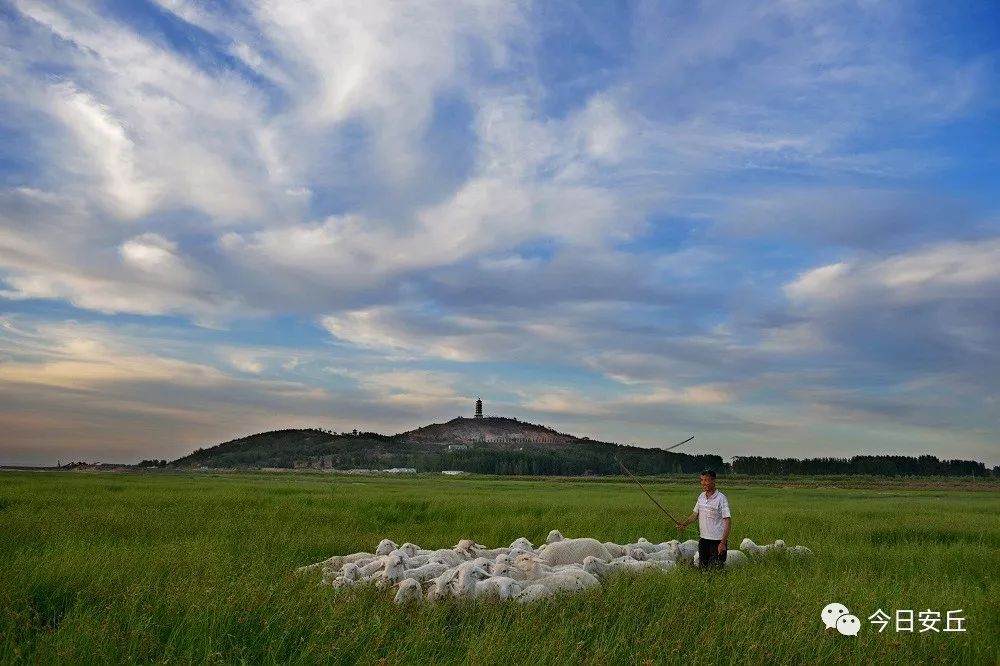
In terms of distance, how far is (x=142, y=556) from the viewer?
36.8ft

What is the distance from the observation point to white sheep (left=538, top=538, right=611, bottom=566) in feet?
39.5

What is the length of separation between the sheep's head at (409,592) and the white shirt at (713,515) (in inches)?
206

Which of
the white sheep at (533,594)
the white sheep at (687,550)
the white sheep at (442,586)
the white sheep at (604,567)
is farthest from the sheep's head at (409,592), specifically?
the white sheep at (687,550)

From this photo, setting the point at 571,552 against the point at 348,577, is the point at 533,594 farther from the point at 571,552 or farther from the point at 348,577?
the point at 571,552

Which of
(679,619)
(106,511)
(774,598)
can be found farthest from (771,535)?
(106,511)

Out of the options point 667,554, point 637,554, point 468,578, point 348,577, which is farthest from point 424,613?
point 667,554

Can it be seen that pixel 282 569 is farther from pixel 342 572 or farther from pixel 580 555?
pixel 580 555

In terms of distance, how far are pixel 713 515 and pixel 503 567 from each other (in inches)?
147

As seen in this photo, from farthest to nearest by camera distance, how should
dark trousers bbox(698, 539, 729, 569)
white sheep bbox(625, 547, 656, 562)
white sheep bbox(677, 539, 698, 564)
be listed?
white sheep bbox(677, 539, 698, 564) < white sheep bbox(625, 547, 656, 562) < dark trousers bbox(698, 539, 729, 569)

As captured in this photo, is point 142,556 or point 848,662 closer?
point 848,662

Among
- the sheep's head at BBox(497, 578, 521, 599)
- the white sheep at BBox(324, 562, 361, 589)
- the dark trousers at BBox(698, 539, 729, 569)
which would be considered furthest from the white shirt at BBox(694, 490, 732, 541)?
the white sheep at BBox(324, 562, 361, 589)

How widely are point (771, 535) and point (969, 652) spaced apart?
35.7ft

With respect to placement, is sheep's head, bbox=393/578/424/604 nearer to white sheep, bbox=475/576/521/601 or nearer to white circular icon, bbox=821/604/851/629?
white sheep, bbox=475/576/521/601

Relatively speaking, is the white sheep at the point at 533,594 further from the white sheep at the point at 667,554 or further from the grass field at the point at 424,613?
the white sheep at the point at 667,554
